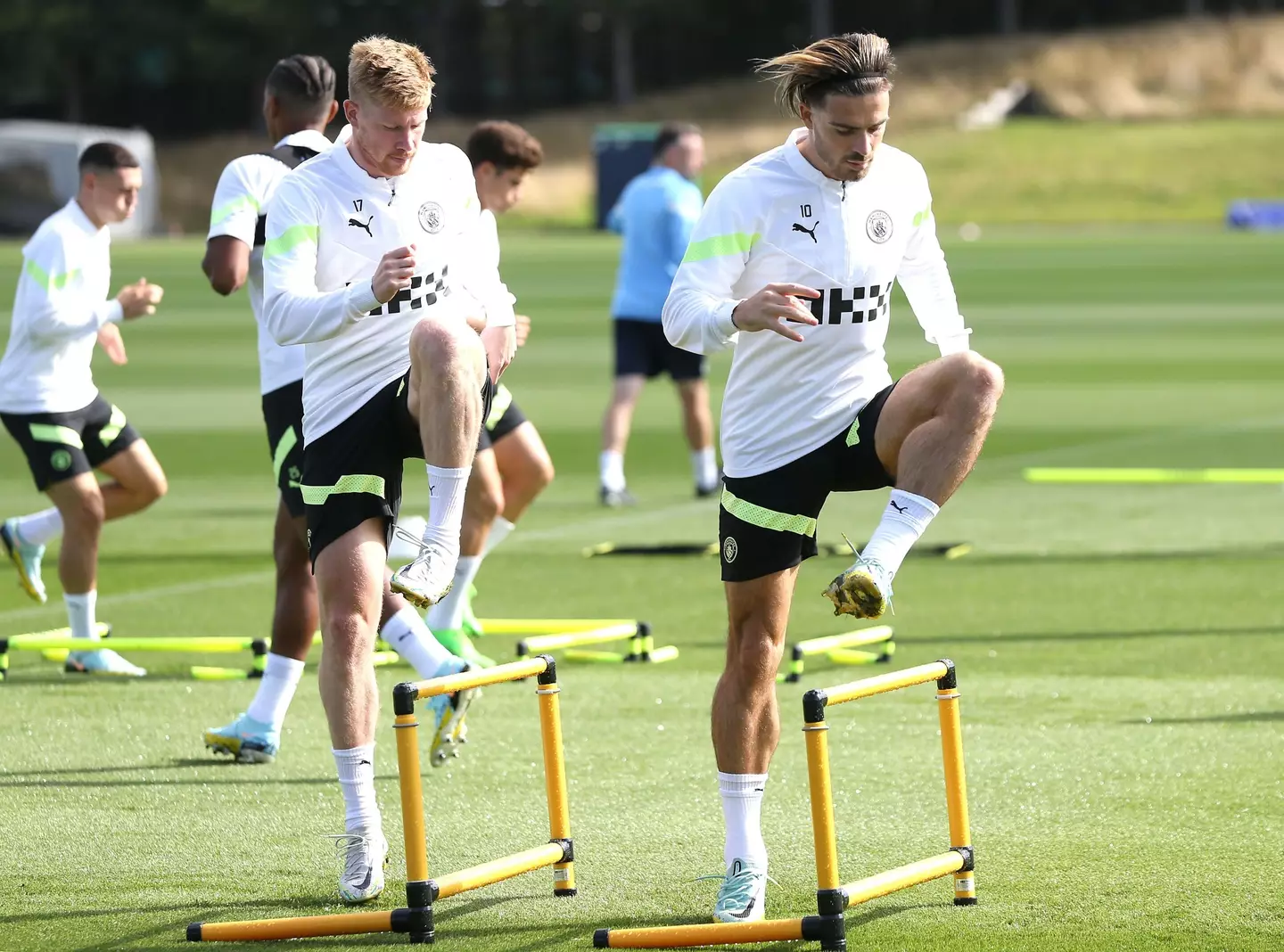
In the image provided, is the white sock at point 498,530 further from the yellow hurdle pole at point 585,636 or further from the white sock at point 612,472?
the white sock at point 612,472

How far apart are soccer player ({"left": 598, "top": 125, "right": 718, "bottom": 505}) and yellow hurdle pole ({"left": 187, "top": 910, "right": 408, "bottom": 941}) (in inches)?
347

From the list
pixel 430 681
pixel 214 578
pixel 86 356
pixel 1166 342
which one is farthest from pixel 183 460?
pixel 1166 342

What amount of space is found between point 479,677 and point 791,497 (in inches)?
36.2

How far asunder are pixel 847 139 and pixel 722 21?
259 feet

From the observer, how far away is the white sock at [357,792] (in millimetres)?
5566

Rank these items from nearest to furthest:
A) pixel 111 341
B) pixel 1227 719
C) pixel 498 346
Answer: pixel 498 346 < pixel 1227 719 < pixel 111 341

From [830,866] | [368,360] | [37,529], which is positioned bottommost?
[830,866]

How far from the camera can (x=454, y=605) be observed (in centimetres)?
859

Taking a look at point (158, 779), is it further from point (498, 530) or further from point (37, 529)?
point (37, 529)

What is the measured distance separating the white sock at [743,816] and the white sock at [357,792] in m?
0.93

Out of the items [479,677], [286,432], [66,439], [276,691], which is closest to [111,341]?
[66,439]

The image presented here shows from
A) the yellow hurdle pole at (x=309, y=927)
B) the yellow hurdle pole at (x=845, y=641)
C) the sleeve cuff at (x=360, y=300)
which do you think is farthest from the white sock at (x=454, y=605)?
the yellow hurdle pole at (x=309, y=927)

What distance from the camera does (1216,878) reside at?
5.63m

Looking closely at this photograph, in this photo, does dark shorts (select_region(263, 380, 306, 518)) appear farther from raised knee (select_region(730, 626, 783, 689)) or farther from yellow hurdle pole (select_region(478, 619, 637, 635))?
raised knee (select_region(730, 626, 783, 689))
